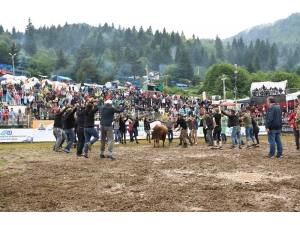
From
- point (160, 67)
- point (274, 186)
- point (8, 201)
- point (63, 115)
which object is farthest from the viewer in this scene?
point (160, 67)

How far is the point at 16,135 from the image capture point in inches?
950

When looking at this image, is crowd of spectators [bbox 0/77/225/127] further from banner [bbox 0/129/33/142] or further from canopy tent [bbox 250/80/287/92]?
canopy tent [bbox 250/80/287/92]

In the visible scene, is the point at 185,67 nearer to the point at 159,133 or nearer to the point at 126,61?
the point at 126,61

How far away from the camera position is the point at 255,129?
18328 mm

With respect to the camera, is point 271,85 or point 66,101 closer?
point 66,101

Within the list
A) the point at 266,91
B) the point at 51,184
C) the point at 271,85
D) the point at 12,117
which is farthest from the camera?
the point at 271,85

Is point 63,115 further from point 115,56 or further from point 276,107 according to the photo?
point 115,56

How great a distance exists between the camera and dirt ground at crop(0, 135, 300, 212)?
5680mm

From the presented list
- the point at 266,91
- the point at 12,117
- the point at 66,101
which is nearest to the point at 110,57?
the point at 266,91

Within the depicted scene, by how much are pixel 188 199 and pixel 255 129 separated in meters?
13.2

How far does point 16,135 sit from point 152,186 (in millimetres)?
19158

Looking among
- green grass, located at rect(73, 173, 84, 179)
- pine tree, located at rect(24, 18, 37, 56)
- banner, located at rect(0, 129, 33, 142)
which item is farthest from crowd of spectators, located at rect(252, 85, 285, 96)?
pine tree, located at rect(24, 18, 37, 56)

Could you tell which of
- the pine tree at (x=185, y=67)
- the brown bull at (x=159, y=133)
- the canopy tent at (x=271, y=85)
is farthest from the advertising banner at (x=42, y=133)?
the pine tree at (x=185, y=67)

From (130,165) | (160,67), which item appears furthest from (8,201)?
(160,67)
